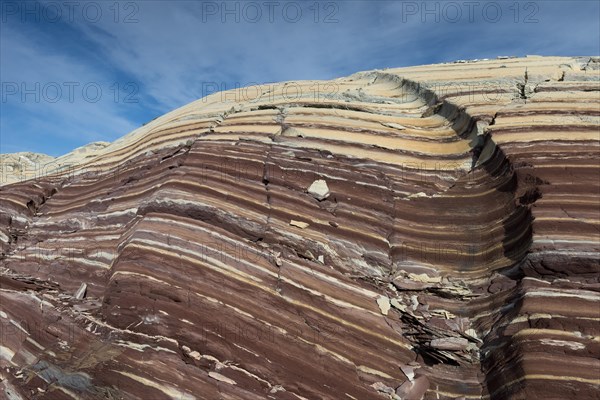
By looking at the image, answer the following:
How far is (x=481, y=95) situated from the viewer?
11.9m

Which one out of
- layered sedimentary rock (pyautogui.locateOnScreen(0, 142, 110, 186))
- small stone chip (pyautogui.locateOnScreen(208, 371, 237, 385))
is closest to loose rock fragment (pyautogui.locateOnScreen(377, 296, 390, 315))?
small stone chip (pyautogui.locateOnScreen(208, 371, 237, 385))

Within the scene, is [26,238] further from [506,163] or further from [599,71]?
[599,71]

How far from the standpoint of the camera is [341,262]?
8914mm

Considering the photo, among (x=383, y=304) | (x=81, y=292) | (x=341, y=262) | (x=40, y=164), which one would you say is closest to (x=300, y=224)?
(x=341, y=262)

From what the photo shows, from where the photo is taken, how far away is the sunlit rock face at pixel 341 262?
709 centimetres

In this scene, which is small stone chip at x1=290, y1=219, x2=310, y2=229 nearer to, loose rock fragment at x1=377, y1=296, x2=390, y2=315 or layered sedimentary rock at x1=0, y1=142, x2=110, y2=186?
loose rock fragment at x1=377, y1=296, x2=390, y2=315

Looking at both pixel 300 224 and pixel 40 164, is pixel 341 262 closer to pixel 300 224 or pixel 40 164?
pixel 300 224

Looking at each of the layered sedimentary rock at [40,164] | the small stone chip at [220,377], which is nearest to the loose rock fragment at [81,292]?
the small stone chip at [220,377]

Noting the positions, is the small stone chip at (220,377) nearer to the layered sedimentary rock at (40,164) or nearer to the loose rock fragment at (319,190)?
the loose rock fragment at (319,190)

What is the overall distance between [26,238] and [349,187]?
35.0ft

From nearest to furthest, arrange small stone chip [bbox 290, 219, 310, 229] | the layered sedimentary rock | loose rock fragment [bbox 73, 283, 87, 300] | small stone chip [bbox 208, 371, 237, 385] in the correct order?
small stone chip [bbox 208, 371, 237, 385] < small stone chip [bbox 290, 219, 310, 229] < loose rock fragment [bbox 73, 283, 87, 300] < the layered sedimentary rock

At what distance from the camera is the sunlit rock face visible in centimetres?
709

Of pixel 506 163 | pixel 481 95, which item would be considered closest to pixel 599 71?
pixel 481 95

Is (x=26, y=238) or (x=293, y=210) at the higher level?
(x=293, y=210)
